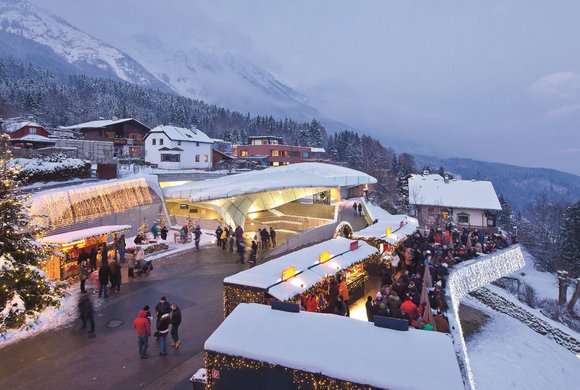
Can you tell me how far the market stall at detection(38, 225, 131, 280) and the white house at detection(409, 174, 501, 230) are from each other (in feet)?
121

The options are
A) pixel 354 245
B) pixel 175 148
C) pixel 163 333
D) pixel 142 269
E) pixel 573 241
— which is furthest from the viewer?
pixel 175 148

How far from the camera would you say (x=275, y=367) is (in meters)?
6.92

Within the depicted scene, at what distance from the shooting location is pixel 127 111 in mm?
118000

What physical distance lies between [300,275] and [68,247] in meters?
11.3

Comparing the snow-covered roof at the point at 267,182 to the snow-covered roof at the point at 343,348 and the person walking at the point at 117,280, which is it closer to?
the person walking at the point at 117,280

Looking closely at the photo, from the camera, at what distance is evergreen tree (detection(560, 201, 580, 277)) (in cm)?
4516

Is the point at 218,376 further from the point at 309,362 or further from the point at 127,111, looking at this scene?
the point at 127,111

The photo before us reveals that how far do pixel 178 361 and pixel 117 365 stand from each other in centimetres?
162

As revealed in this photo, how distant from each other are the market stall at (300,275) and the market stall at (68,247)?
8721mm

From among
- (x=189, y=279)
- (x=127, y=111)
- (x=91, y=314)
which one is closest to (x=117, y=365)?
(x=91, y=314)

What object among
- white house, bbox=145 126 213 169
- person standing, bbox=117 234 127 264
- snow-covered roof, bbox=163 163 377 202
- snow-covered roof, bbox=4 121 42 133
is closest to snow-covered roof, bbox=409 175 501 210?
snow-covered roof, bbox=163 163 377 202

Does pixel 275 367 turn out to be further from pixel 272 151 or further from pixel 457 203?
pixel 272 151

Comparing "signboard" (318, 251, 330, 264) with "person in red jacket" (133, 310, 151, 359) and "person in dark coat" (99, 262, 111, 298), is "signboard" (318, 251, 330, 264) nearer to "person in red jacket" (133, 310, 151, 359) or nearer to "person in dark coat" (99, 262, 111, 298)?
"person in red jacket" (133, 310, 151, 359)

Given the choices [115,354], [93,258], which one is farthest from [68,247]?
[115,354]
